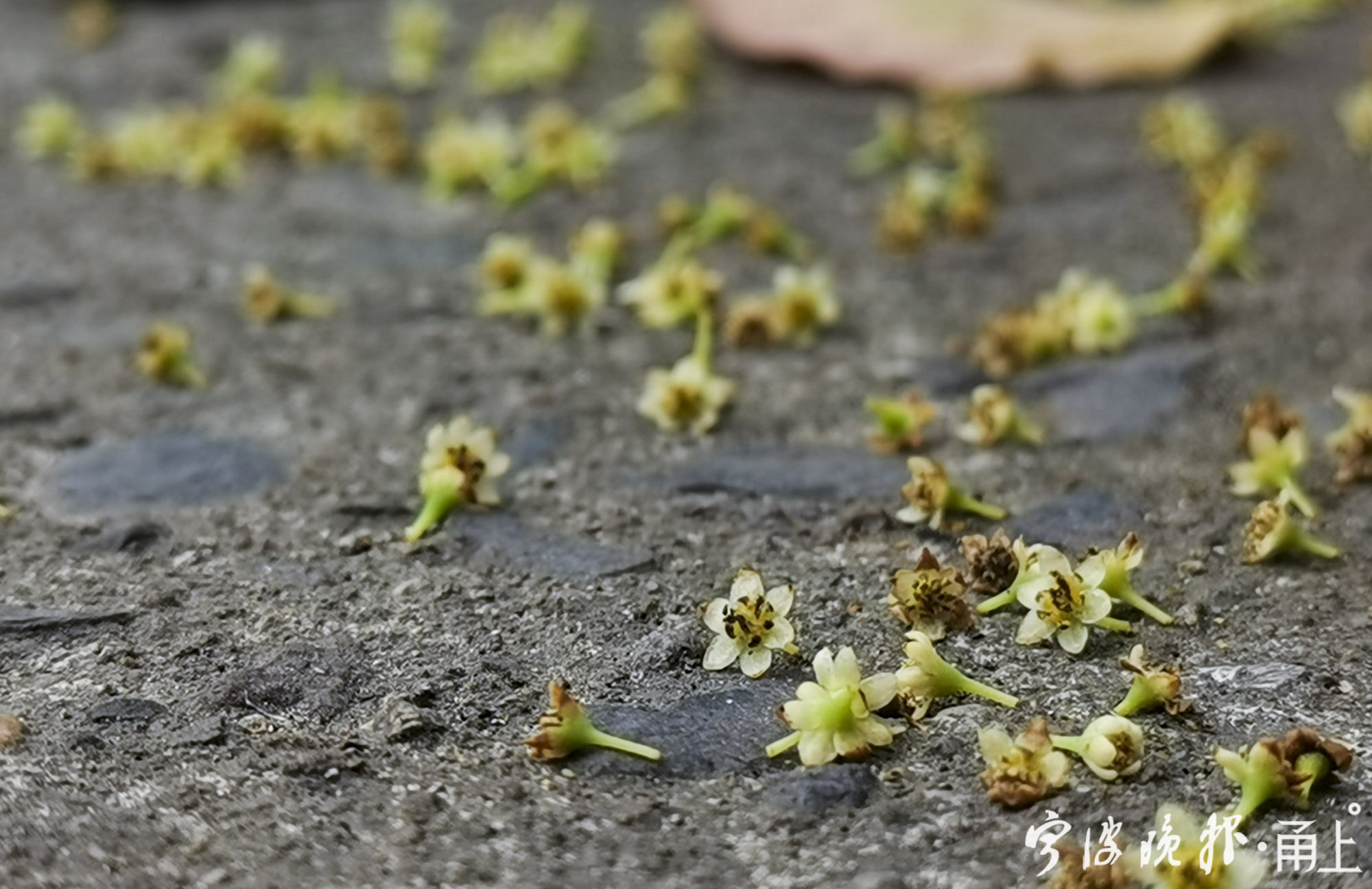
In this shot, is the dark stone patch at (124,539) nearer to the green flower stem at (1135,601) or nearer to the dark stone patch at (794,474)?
the dark stone patch at (794,474)

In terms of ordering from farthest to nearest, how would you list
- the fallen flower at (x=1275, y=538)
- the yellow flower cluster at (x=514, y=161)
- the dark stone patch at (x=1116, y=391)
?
the yellow flower cluster at (x=514, y=161) < the dark stone patch at (x=1116, y=391) < the fallen flower at (x=1275, y=538)

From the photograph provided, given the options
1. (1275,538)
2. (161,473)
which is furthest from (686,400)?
Answer: (1275,538)

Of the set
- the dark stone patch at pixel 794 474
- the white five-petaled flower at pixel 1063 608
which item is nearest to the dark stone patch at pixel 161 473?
the dark stone patch at pixel 794 474

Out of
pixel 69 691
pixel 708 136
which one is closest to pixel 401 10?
pixel 708 136

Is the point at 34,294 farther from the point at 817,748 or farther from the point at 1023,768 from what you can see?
the point at 1023,768

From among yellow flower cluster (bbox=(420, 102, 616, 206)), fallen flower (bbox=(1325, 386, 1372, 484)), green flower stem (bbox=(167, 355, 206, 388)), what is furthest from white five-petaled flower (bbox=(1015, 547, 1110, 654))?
yellow flower cluster (bbox=(420, 102, 616, 206))

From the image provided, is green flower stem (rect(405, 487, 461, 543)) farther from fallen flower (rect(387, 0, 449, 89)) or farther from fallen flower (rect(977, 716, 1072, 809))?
fallen flower (rect(387, 0, 449, 89))
